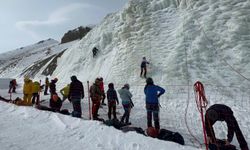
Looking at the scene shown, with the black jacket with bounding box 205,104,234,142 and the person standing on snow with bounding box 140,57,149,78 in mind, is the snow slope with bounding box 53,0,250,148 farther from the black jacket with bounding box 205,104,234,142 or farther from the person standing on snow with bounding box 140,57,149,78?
the black jacket with bounding box 205,104,234,142

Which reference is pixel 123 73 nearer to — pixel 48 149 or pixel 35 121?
pixel 35 121

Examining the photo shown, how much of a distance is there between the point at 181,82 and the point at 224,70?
2.49m

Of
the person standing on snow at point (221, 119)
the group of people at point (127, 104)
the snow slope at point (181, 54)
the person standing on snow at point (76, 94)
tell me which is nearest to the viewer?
the person standing on snow at point (221, 119)

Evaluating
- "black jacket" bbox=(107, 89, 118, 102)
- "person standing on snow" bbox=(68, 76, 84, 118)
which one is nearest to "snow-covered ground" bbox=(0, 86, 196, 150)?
"person standing on snow" bbox=(68, 76, 84, 118)

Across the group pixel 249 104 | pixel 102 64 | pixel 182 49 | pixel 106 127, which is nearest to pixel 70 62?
pixel 102 64

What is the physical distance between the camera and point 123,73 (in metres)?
24.3

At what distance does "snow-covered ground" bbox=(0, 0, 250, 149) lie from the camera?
17.2 metres

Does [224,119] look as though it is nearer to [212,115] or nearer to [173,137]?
[212,115]

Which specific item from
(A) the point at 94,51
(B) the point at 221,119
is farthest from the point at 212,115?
(A) the point at 94,51

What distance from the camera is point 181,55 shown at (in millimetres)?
22234

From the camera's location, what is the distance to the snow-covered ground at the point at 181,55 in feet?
56.3

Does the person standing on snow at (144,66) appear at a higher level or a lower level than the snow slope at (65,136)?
higher

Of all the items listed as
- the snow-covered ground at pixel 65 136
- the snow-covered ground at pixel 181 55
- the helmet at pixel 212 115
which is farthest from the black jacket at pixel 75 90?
the helmet at pixel 212 115

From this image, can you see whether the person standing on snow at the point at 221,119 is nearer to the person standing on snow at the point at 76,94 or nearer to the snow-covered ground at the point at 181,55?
the snow-covered ground at the point at 181,55
